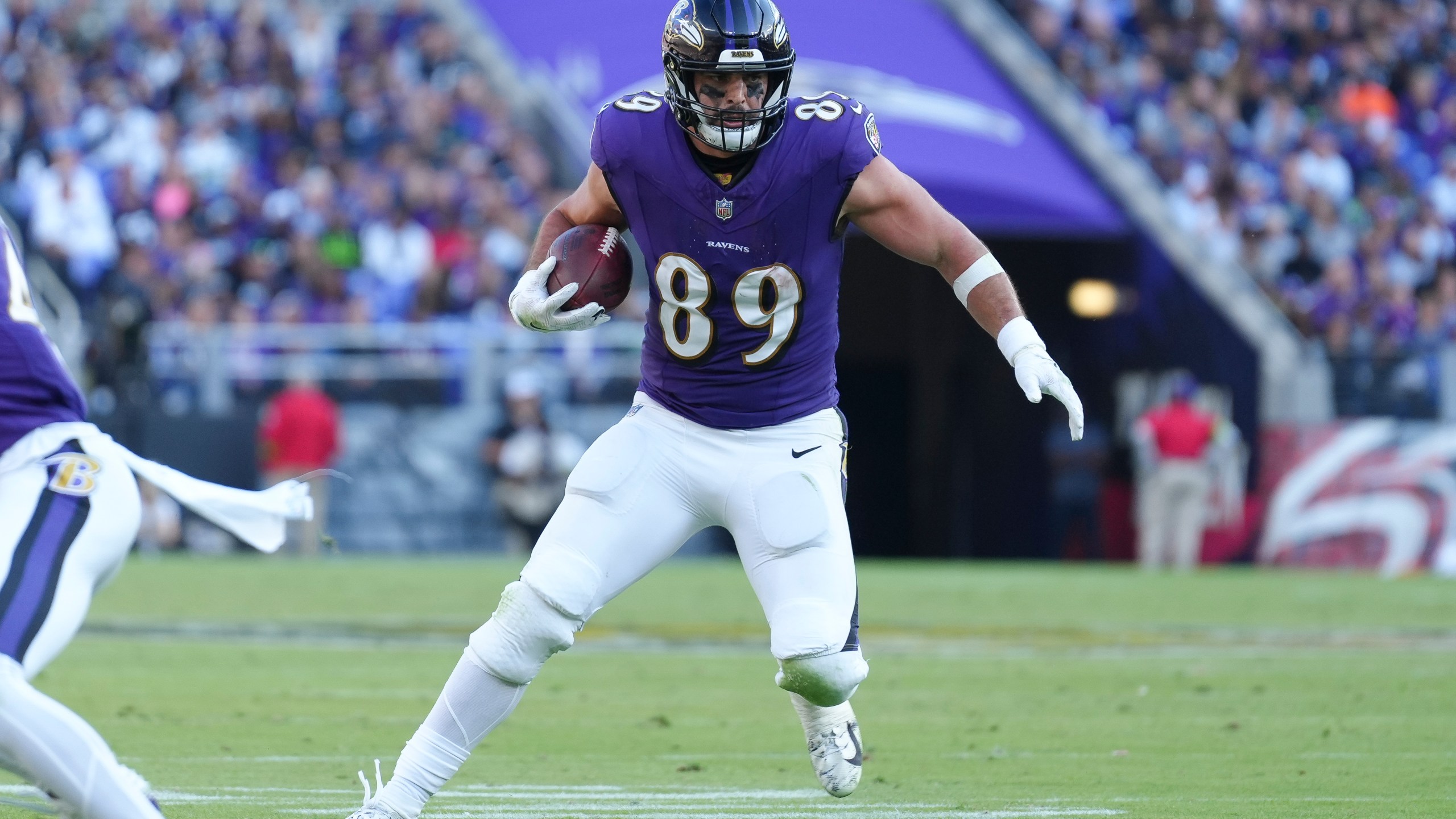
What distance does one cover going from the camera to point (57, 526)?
421 centimetres

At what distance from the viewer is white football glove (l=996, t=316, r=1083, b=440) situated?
16.2ft

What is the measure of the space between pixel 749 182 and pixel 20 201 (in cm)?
1372

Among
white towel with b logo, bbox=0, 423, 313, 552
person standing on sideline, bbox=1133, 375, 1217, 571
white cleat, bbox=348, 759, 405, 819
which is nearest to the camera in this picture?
white towel with b logo, bbox=0, 423, 313, 552

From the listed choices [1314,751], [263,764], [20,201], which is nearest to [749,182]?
[263,764]

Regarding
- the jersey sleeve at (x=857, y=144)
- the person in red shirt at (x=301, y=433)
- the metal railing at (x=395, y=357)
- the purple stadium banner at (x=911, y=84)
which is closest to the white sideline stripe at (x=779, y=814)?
the jersey sleeve at (x=857, y=144)

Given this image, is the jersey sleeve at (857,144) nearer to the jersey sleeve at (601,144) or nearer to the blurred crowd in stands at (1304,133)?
the jersey sleeve at (601,144)

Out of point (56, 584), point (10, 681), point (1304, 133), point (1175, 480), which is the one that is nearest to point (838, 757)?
point (56, 584)

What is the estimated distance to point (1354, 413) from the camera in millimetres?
18125

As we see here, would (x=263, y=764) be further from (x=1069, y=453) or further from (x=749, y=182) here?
(x=1069, y=453)

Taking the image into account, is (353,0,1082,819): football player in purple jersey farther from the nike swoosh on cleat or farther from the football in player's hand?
the nike swoosh on cleat

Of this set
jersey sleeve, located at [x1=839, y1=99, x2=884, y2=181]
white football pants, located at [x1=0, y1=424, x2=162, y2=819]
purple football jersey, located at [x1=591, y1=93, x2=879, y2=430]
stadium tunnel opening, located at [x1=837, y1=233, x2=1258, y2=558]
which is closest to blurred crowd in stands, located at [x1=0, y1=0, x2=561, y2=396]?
stadium tunnel opening, located at [x1=837, y1=233, x2=1258, y2=558]

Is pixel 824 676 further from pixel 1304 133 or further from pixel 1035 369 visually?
pixel 1304 133

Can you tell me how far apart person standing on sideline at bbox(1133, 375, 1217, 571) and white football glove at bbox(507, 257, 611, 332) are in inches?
535

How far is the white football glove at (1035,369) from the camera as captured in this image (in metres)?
4.94
